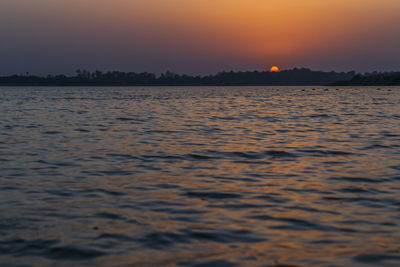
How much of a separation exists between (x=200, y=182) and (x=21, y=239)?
18.5ft

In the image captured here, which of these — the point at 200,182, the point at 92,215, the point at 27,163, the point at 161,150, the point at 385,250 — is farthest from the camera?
the point at 161,150

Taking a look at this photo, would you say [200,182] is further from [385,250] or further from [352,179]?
[385,250]

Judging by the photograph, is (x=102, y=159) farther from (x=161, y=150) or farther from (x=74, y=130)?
(x=74, y=130)

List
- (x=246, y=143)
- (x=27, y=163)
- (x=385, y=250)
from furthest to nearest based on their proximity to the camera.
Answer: (x=246, y=143), (x=27, y=163), (x=385, y=250)

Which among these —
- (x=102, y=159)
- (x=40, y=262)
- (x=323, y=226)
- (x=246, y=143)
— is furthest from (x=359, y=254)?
(x=246, y=143)

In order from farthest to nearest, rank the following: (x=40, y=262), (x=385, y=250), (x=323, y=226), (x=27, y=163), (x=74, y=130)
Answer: (x=74, y=130), (x=27, y=163), (x=323, y=226), (x=385, y=250), (x=40, y=262)

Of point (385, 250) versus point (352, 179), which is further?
point (352, 179)

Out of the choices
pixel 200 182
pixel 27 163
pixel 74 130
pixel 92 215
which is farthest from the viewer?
pixel 74 130

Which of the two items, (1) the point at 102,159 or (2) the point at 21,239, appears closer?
(2) the point at 21,239

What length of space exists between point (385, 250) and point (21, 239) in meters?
5.77

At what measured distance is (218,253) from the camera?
7297 millimetres

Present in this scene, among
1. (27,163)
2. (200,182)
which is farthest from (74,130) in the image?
(200,182)

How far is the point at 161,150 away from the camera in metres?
18.8

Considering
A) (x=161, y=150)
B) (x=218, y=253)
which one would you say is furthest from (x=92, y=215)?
(x=161, y=150)
